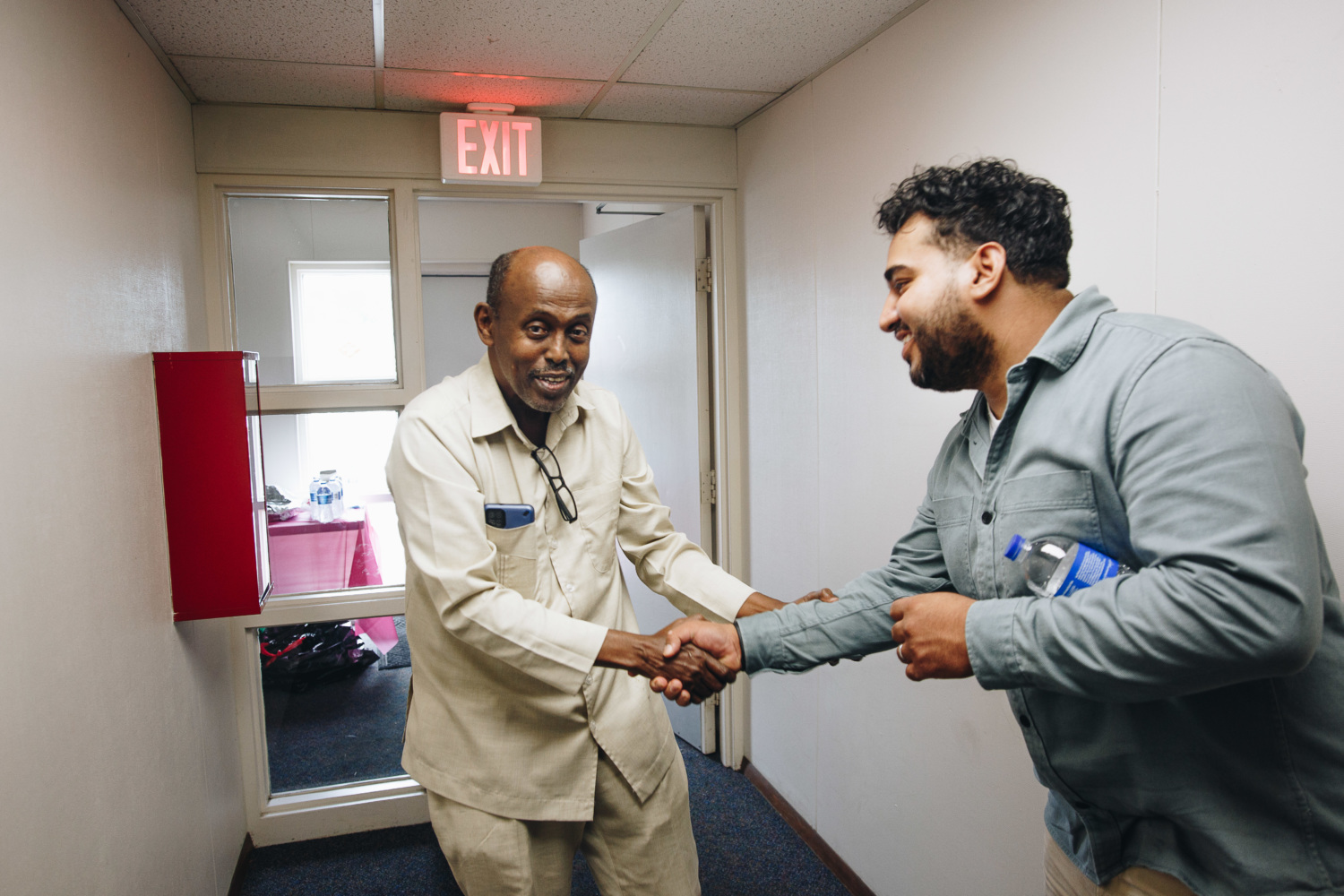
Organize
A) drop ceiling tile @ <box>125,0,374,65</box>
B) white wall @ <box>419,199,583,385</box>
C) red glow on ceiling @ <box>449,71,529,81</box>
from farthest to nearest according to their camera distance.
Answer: white wall @ <box>419,199,583,385</box> → red glow on ceiling @ <box>449,71,529,81</box> → drop ceiling tile @ <box>125,0,374,65</box>

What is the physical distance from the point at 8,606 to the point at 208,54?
164 centimetres

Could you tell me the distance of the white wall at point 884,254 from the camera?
3.89ft

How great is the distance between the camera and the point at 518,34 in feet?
6.91

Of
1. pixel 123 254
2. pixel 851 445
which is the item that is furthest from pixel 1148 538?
pixel 123 254

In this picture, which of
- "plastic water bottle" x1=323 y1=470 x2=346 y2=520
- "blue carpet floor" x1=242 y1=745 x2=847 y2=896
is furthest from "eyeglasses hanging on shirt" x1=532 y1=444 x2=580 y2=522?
"plastic water bottle" x1=323 y1=470 x2=346 y2=520

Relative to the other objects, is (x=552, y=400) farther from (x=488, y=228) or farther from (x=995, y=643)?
(x=488, y=228)

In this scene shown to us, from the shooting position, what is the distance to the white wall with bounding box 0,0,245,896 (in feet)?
4.11

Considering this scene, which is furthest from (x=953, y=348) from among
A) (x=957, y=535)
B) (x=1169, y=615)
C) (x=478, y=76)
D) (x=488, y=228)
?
(x=488, y=228)

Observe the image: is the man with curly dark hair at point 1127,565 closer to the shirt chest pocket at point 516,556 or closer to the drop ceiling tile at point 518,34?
the shirt chest pocket at point 516,556

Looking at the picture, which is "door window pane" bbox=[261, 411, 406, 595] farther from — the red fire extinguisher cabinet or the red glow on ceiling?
the red glow on ceiling

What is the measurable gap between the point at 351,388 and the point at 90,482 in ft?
4.10

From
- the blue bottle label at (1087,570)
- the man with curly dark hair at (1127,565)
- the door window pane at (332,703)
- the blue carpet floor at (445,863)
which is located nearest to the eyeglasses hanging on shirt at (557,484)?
the man with curly dark hair at (1127,565)

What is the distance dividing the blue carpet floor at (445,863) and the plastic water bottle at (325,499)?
116cm

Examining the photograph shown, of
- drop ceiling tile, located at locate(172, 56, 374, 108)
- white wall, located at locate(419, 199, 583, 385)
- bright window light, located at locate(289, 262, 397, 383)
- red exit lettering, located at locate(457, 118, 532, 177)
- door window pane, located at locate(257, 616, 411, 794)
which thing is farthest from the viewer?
white wall, located at locate(419, 199, 583, 385)
